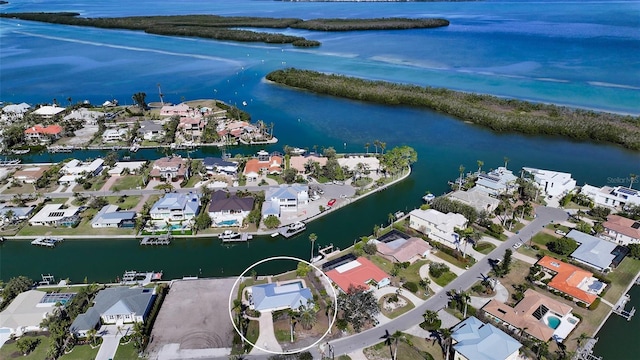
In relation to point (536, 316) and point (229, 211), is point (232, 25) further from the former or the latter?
point (536, 316)

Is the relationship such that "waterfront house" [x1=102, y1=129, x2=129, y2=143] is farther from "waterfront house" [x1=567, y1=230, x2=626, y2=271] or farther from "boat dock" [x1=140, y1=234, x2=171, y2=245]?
"waterfront house" [x1=567, y1=230, x2=626, y2=271]

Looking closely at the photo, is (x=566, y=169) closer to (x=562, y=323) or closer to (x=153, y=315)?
(x=562, y=323)

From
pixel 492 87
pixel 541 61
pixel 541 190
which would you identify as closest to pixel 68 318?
pixel 541 190

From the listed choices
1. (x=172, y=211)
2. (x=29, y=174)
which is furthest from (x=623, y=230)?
(x=29, y=174)

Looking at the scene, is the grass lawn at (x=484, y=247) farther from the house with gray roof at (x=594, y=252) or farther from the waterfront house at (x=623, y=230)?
the waterfront house at (x=623, y=230)

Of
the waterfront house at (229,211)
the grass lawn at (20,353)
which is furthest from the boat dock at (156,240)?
the grass lawn at (20,353)
